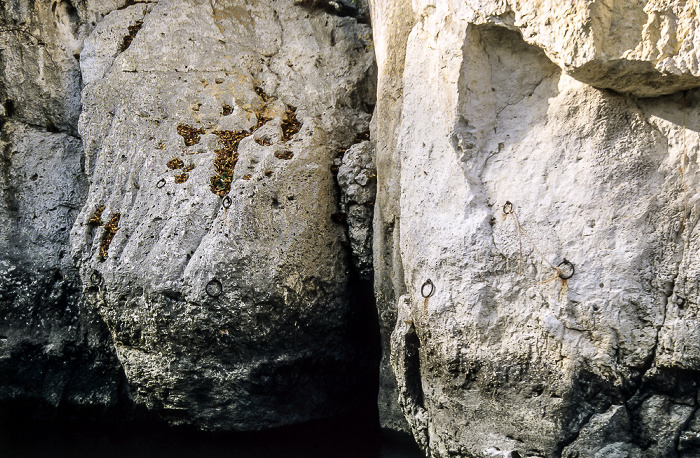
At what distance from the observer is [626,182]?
11.8 ft

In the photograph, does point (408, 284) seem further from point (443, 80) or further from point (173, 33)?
point (173, 33)

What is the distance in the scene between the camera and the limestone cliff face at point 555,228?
3471mm

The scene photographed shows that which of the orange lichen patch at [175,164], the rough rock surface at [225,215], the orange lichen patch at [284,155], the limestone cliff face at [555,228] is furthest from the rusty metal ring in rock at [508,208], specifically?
the orange lichen patch at [175,164]

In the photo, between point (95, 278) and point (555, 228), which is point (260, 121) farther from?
point (555, 228)

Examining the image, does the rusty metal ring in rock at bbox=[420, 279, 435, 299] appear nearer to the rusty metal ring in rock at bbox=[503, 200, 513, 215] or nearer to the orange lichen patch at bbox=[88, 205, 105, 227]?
the rusty metal ring in rock at bbox=[503, 200, 513, 215]

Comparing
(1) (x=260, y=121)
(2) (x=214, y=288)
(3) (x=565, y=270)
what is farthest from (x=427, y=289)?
(1) (x=260, y=121)

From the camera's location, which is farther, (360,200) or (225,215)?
(360,200)

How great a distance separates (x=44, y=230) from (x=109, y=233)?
1.26 metres

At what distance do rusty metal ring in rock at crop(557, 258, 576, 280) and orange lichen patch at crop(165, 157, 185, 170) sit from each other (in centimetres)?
335

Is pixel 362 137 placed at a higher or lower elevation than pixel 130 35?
lower

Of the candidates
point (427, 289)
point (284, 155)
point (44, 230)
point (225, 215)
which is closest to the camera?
point (427, 289)

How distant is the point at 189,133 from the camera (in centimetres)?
595

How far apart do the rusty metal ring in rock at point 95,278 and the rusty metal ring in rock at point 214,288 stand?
1.13m

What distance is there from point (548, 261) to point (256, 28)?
4147 mm
